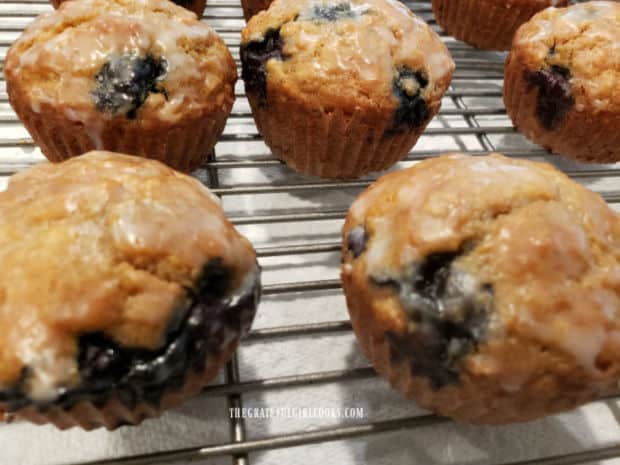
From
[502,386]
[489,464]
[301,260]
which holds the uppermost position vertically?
[502,386]

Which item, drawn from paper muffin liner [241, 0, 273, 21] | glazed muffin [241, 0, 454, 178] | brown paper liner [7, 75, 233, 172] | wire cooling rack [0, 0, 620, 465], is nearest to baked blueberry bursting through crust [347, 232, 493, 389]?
wire cooling rack [0, 0, 620, 465]

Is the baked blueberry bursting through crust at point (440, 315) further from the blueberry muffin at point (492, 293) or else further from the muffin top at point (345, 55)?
the muffin top at point (345, 55)

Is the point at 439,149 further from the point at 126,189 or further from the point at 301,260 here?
the point at 126,189

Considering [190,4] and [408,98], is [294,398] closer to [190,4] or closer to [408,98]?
[408,98]

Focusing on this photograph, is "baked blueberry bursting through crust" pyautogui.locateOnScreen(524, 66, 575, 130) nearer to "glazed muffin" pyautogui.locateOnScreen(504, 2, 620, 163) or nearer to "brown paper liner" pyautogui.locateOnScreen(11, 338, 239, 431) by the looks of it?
"glazed muffin" pyautogui.locateOnScreen(504, 2, 620, 163)

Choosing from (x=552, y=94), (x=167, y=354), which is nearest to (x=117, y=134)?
(x=167, y=354)

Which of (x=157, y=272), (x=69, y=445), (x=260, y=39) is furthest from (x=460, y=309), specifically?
(x=260, y=39)

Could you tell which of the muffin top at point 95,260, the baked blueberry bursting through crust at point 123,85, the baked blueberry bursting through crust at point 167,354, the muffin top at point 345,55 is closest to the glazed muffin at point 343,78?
the muffin top at point 345,55

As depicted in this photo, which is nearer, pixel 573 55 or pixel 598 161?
pixel 573 55

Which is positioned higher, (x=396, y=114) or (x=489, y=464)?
(x=396, y=114)
